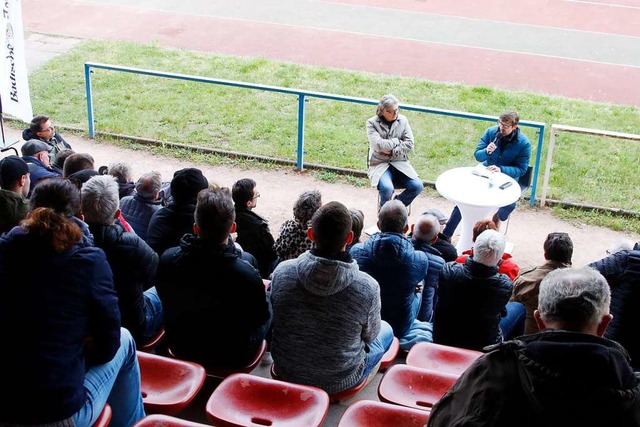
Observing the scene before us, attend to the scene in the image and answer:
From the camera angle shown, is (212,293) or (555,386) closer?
(555,386)

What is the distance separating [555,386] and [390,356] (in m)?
2.39

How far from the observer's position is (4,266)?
3.35 meters

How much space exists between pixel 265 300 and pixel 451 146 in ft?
20.6

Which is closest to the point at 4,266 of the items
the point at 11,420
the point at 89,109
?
the point at 11,420

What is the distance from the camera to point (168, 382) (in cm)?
412

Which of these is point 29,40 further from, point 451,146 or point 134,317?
point 134,317

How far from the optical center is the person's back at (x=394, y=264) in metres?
5.09

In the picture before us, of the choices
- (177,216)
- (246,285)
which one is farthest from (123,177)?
(246,285)

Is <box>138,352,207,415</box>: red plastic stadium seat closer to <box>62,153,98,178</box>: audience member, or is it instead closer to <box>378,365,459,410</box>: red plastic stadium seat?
<box>378,365,459,410</box>: red plastic stadium seat

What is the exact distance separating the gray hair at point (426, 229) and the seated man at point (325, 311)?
154 cm

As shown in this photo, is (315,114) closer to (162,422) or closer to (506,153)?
(506,153)

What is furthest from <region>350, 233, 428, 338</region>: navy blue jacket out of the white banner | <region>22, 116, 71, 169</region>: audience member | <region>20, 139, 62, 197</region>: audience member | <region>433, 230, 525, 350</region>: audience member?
the white banner

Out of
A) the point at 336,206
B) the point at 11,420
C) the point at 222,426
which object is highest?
the point at 336,206

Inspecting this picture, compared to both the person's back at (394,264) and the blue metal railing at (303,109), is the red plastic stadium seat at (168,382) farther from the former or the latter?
the blue metal railing at (303,109)
